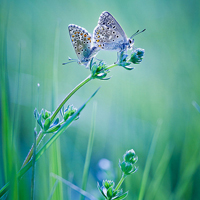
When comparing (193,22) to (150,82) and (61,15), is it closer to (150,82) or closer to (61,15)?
(150,82)

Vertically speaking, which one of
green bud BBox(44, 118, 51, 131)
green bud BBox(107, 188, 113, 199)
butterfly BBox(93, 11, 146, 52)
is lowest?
green bud BBox(107, 188, 113, 199)

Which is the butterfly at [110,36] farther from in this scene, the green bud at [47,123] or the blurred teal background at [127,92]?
the green bud at [47,123]

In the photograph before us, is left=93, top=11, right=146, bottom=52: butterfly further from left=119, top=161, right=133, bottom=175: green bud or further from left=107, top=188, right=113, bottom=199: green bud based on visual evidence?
left=107, top=188, right=113, bottom=199: green bud

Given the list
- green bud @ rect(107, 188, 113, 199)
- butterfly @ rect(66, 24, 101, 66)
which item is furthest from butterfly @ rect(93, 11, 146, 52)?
green bud @ rect(107, 188, 113, 199)

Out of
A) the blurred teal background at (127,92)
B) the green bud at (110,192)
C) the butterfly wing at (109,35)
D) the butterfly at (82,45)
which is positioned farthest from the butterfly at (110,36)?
the green bud at (110,192)

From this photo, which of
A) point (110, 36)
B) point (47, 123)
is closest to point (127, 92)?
point (110, 36)
